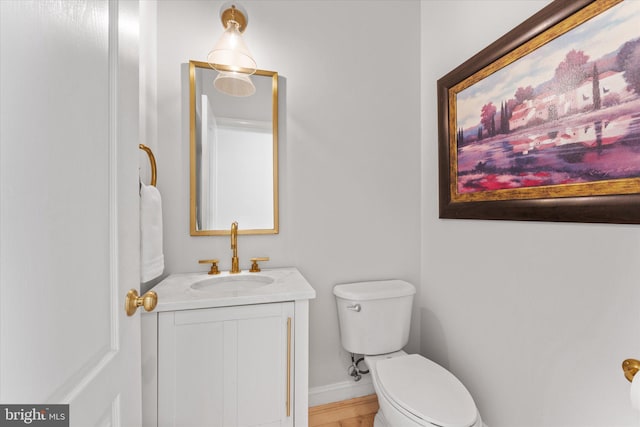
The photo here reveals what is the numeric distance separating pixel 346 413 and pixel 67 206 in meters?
1.66

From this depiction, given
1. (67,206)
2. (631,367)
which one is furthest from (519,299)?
(67,206)

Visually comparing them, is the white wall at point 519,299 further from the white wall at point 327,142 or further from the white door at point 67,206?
the white door at point 67,206

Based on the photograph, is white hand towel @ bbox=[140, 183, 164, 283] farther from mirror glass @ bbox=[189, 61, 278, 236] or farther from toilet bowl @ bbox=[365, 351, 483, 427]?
toilet bowl @ bbox=[365, 351, 483, 427]

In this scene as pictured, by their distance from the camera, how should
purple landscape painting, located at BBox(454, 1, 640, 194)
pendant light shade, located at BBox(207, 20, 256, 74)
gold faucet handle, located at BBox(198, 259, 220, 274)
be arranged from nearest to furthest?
purple landscape painting, located at BBox(454, 1, 640, 194), pendant light shade, located at BBox(207, 20, 256, 74), gold faucet handle, located at BBox(198, 259, 220, 274)

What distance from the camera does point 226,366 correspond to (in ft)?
3.48

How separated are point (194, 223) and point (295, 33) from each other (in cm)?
118

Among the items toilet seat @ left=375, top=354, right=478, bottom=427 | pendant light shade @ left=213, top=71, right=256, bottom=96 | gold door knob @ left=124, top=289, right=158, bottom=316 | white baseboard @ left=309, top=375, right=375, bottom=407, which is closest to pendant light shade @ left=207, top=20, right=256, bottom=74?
pendant light shade @ left=213, top=71, right=256, bottom=96

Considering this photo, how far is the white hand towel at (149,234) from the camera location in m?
1.02

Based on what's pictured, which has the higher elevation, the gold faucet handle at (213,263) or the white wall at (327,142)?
the white wall at (327,142)

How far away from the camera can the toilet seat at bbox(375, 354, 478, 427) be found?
38.3 inches

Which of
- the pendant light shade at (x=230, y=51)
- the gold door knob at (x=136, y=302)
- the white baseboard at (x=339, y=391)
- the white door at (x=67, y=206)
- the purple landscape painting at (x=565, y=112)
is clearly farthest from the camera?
the white baseboard at (x=339, y=391)

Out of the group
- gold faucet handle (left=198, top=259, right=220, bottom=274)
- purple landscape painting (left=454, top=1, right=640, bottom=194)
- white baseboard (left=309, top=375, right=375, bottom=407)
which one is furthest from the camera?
white baseboard (left=309, top=375, right=375, bottom=407)

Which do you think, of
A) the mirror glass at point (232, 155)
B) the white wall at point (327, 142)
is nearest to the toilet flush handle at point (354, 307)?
the white wall at point (327, 142)

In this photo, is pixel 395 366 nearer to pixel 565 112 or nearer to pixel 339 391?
pixel 339 391
